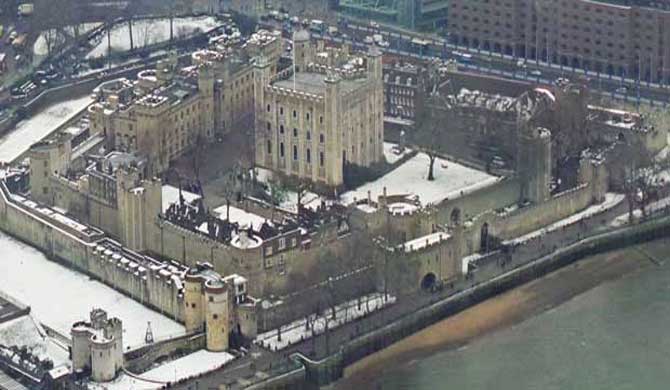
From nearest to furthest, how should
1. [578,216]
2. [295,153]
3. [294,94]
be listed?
[578,216] → [294,94] → [295,153]

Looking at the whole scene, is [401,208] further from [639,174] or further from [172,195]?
[639,174]

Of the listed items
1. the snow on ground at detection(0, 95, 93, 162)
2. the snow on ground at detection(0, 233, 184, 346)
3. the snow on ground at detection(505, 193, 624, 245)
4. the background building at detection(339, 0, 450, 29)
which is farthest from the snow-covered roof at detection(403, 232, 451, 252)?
the background building at detection(339, 0, 450, 29)

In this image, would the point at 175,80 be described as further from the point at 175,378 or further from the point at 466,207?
the point at 175,378

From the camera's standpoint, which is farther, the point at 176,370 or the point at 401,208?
the point at 401,208

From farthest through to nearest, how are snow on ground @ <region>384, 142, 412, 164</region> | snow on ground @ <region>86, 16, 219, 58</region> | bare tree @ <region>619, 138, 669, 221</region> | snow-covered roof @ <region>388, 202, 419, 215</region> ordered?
snow on ground @ <region>86, 16, 219, 58</region> < snow on ground @ <region>384, 142, 412, 164</region> < bare tree @ <region>619, 138, 669, 221</region> < snow-covered roof @ <region>388, 202, 419, 215</region>

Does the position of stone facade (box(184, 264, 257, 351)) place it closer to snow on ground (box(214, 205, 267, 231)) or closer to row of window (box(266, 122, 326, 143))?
snow on ground (box(214, 205, 267, 231))

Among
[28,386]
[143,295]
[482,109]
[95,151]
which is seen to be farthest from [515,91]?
[28,386]

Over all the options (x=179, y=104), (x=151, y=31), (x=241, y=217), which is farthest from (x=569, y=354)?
(x=151, y=31)
